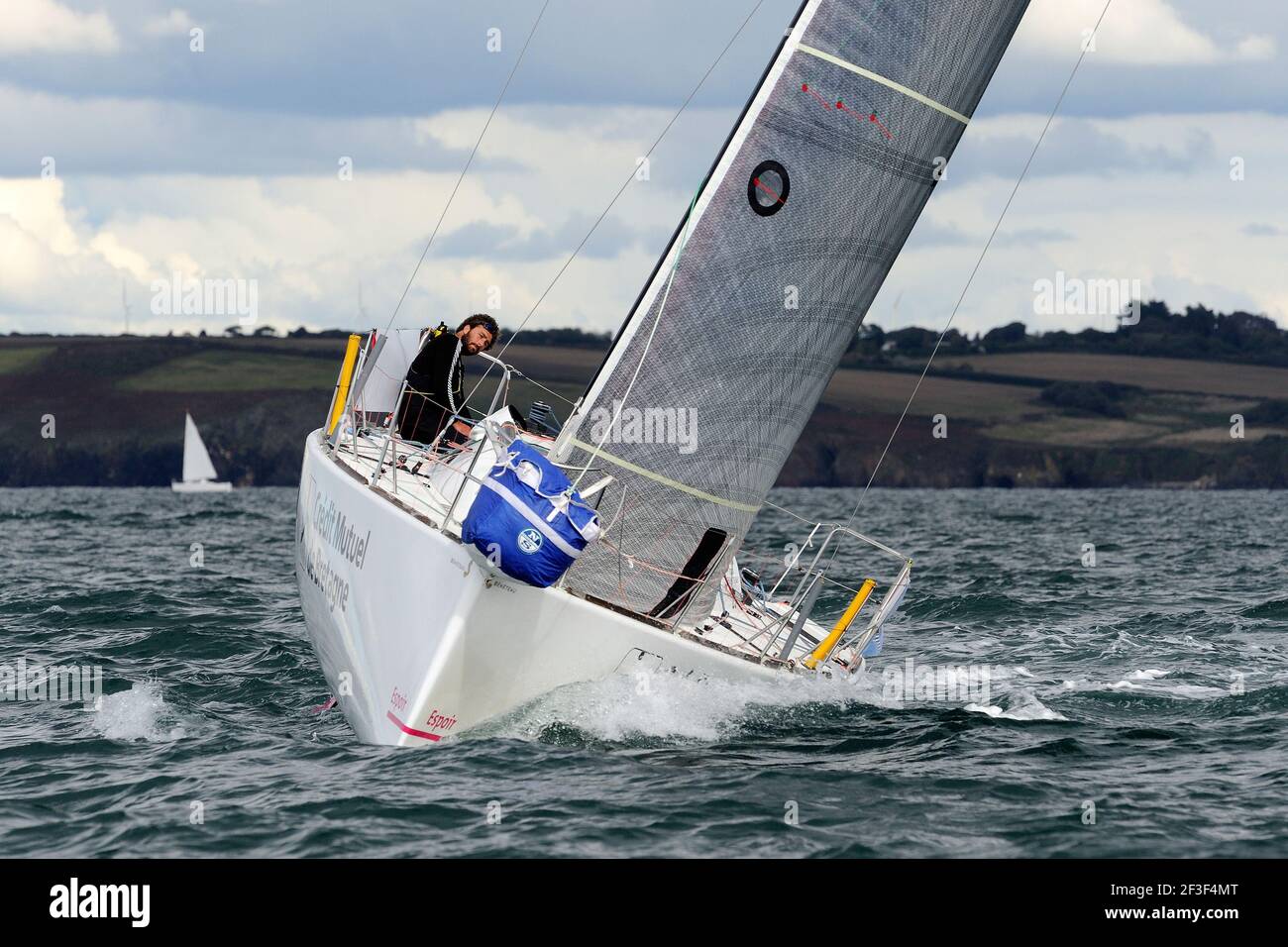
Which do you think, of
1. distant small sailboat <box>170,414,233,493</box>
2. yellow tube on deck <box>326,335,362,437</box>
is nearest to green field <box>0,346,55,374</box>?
distant small sailboat <box>170,414,233,493</box>

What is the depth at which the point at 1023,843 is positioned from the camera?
602 cm

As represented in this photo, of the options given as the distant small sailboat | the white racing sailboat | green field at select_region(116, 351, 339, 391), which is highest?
green field at select_region(116, 351, 339, 391)

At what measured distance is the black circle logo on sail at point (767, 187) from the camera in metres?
8.26

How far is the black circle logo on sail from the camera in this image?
27.1 feet

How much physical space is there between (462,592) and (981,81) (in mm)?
4219

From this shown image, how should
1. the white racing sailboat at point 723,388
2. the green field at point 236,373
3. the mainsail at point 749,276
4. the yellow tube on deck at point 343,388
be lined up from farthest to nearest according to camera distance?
the green field at point 236,373 < the yellow tube on deck at point 343,388 < the mainsail at point 749,276 < the white racing sailboat at point 723,388

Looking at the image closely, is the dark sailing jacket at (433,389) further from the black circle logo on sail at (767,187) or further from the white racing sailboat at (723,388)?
the black circle logo on sail at (767,187)

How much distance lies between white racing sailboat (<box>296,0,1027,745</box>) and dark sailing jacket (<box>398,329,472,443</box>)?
429 mm

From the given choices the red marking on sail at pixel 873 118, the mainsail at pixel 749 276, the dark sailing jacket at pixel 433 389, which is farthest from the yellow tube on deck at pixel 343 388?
the red marking on sail at pixel 873 118

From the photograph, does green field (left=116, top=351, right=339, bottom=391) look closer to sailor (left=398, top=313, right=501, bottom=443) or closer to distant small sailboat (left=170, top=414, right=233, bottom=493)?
distant small sailboat (left=170, top=414, right=233, bottom=493)

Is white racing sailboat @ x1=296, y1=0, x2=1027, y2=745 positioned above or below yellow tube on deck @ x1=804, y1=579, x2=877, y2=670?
above

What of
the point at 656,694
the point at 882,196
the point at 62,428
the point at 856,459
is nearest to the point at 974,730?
the point at 656,694

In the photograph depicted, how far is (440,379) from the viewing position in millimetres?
9172

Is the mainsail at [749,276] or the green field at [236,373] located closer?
the mainsail at [749,276]
